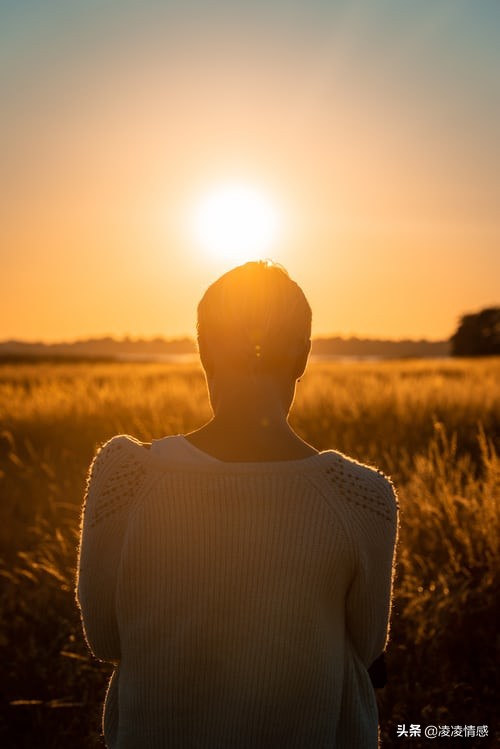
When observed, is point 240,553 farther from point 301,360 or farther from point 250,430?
point 301,360

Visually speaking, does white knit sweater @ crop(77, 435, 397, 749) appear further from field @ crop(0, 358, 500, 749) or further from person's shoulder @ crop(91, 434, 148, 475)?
field @ crop(0, 358, 500, 749)

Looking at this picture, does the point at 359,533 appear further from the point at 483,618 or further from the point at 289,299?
the point at 483,618

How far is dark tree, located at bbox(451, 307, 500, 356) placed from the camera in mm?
65062

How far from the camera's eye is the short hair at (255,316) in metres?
1.37

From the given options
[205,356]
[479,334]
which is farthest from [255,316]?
[479,334]

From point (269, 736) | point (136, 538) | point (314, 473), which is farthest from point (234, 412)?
point (269, 736)

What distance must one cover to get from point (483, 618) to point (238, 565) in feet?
9.26

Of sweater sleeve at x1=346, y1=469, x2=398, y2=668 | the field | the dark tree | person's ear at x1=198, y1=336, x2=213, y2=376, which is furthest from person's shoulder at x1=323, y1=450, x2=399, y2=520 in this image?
the dark tree

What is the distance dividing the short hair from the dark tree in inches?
2638

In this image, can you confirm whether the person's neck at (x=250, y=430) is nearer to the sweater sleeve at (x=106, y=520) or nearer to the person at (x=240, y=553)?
the person at (x=240, y=553)

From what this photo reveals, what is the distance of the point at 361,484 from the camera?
1.35 m

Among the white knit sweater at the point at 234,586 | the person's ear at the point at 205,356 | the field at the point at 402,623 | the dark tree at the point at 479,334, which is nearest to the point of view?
the white knit sweater at the point at 234,586

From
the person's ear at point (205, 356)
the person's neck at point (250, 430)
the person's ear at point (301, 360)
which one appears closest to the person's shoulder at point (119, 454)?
the person's neck at point (250, 430)

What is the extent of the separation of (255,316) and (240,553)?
486 mm
